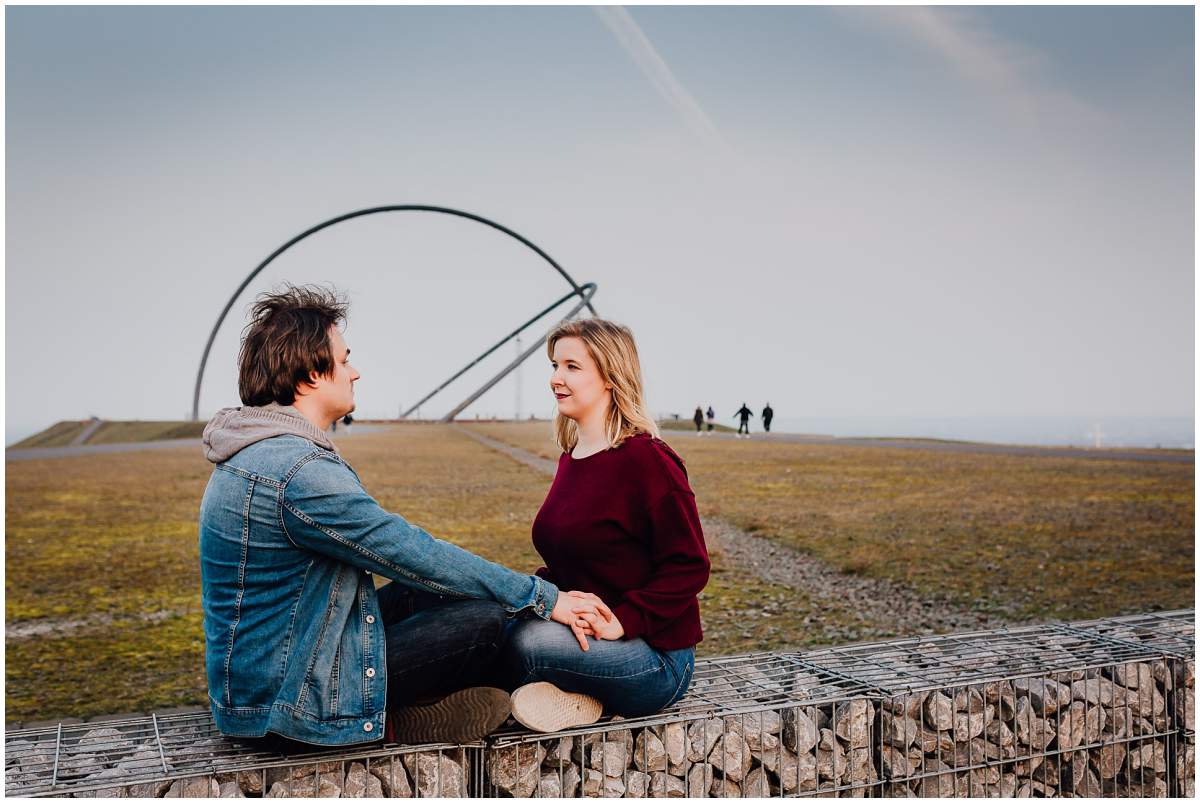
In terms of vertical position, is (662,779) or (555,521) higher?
(555,521)

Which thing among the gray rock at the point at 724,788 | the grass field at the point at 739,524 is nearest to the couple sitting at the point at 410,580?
the gray rock at the point at 724,788

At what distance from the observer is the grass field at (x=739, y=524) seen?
6328 millimetres

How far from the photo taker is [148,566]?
9.34 metres

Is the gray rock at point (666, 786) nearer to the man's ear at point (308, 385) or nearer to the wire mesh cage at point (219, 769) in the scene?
the wire mesh cage at point (219, 769)

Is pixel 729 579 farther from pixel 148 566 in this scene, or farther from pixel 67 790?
pixel 67 790

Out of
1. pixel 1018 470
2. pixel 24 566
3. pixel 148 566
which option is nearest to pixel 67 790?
pixel 148 566

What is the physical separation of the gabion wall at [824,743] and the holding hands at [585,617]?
0.31 metres

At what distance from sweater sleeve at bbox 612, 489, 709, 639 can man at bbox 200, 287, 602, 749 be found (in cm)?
23

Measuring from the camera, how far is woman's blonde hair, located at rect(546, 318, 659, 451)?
2.89m

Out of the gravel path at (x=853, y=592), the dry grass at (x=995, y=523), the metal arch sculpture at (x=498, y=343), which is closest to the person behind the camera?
the gravel path at (x=853, y=592)

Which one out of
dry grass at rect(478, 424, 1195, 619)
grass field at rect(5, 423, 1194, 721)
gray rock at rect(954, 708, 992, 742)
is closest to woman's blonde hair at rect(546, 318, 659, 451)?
gray rock at rect(954, 708, 992, 742)

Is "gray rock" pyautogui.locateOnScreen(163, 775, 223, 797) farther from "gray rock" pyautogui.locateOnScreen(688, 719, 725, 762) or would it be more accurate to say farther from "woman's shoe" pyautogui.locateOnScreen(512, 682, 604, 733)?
"gray rock" pyautogui.locateOnScreen(688, 719, 725, 762)

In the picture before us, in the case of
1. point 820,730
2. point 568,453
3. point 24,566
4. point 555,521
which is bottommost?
point 24,566

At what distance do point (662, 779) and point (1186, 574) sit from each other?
24.7ft
